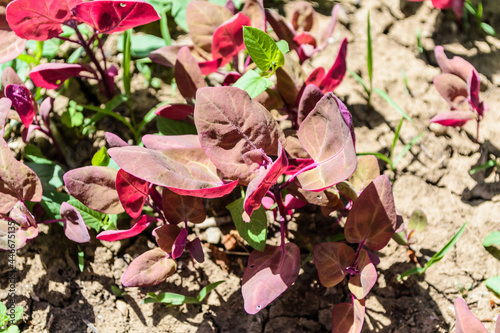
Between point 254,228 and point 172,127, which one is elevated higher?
point 172,127

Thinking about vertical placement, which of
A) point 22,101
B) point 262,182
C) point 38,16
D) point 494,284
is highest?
point 38,16

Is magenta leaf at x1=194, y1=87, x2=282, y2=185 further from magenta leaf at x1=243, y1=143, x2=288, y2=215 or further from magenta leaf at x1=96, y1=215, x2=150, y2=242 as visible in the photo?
magenta leaf at x1=96, y1=215, x2=150, y2=242

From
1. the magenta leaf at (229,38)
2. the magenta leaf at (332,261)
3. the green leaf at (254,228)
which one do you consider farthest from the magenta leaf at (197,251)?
the magenta leaf at (229,38)

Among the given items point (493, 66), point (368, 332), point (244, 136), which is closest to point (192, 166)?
point (244, 136)

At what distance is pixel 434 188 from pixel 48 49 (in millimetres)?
2045

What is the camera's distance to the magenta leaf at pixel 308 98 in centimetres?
159

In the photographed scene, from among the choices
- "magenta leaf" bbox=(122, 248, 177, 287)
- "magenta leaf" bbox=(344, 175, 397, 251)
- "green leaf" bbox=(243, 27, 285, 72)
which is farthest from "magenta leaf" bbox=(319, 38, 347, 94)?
"magenta leaf" bbox=(122, 248, 177, 287)

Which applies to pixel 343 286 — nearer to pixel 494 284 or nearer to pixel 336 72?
pixel 494 284

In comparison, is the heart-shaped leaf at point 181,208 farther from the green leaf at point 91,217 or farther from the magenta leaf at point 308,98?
the magenta leaf at point 308,98

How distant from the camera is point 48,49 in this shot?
223cm

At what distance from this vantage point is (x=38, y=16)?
166 cm

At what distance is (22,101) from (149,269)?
2.83 ft

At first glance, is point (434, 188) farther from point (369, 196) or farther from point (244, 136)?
point (244, 136)

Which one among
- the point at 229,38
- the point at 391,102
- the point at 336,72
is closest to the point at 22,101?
the point at 229,38
